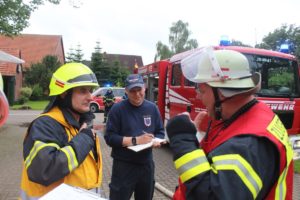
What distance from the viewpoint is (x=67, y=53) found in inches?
2534

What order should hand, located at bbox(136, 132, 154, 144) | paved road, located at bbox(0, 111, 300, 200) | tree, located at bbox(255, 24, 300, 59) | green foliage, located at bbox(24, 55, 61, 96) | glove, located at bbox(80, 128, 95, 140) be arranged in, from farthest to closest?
green foliage, located at bbox(24, 55, 61, 96) < tree, located at bbox(255, 24, 300, 59) < paved road, located at bbox(0, 111, 300, 200) < hand, located at bbox(136, 132, 154, 144) < glove, located at bbox(80, 128, 95, 140)

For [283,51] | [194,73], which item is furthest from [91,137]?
[283,51]

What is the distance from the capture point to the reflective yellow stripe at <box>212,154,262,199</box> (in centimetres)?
172

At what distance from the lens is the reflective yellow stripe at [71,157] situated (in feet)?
7.65

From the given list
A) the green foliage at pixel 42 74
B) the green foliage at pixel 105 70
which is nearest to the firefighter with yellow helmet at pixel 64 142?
the green foliage at pixel 42 74

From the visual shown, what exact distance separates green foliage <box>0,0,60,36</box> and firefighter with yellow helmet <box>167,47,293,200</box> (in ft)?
41.8

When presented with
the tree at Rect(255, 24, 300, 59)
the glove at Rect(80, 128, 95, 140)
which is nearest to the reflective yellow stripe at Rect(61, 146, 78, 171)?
the glove at Rect(80, 128, 95, 140)

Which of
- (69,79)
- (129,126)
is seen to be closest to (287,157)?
(69,79)

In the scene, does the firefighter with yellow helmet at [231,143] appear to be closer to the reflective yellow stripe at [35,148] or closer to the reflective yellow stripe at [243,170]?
the reflective yellow stripe at [243,170]

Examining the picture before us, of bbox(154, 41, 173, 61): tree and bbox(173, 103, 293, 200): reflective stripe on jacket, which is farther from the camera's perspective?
bbox(154, 41, 173, 61): tree

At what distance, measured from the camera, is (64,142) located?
8.21 feet

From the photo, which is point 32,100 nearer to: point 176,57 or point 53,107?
point 176,57

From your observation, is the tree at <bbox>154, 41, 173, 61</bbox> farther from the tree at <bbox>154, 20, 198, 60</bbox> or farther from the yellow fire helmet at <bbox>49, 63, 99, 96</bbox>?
the yellow fire helmet at <bbox>49, 63, 99, 96</bbox>

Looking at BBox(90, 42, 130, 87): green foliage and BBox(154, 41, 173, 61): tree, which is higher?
BBox(154, 41, 173, 61): tree
